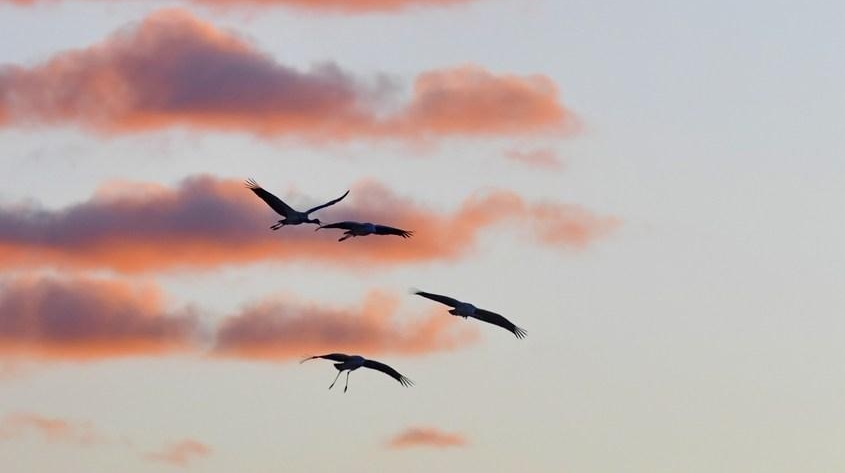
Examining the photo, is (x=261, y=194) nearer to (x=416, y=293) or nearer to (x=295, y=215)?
(x=295, y=215)

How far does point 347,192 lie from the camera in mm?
172000

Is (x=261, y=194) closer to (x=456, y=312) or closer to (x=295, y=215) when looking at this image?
(x=295, y=215)

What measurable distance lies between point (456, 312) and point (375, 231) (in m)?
8.32

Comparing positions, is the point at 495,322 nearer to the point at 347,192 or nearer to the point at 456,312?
the point at 456,312

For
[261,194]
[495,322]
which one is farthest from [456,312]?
[261,194]

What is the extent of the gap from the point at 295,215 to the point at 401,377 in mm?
15447

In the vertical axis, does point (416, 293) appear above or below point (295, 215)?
below

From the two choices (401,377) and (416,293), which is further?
(401,377)

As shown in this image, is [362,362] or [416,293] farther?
[362,362]

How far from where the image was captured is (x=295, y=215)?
184m

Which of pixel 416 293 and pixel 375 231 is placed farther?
pixel 375 231

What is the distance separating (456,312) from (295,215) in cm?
1415

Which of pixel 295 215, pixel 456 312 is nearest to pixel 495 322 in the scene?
pixel 456 312

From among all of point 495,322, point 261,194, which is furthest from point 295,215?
point 495,322
